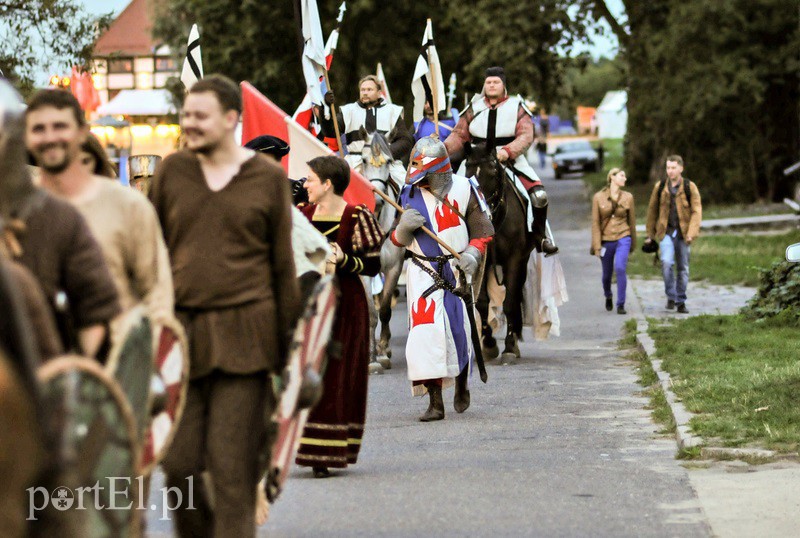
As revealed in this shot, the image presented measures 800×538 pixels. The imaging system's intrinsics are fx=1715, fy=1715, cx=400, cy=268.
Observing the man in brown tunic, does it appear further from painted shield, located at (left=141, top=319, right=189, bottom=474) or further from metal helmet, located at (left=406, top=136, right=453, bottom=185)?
metal helmet, located at (left=406, top=136, right=453, bottom=185)

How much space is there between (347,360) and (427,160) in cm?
279

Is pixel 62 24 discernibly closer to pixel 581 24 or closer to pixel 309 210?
pixel 309 210

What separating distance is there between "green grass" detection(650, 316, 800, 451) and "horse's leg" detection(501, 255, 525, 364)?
1.32 m

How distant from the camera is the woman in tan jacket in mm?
20906

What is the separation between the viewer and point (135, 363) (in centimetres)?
509

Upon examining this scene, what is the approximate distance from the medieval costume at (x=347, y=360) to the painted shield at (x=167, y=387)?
10.8 feet

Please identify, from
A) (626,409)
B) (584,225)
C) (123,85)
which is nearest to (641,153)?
(584,225)

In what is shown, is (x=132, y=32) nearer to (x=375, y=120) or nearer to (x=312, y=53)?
(x=375, y=120)

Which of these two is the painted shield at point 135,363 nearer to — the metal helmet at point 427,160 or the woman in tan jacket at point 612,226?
the metal helmet at point 427,160

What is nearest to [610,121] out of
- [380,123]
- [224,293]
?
[380,123]

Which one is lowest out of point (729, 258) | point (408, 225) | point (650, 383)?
point (729, 258)

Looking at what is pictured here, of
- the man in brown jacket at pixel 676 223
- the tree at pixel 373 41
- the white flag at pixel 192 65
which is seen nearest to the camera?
the white flag at pixel 192 65

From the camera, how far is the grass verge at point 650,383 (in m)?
11.5

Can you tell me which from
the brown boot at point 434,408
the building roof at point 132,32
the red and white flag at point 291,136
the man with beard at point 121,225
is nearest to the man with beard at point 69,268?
the man with beard at point 121,225
